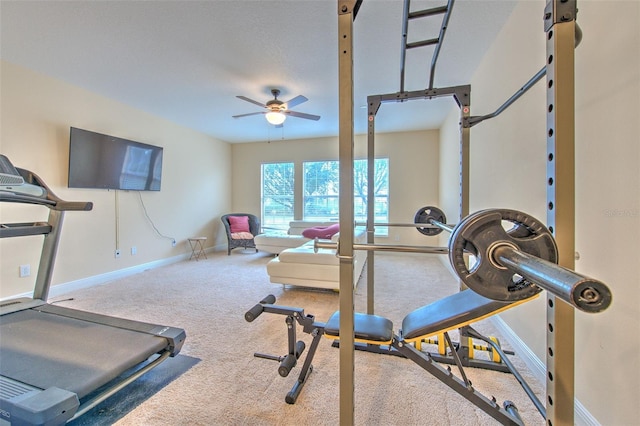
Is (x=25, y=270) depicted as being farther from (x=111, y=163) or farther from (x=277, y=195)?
(x=277, y=195)

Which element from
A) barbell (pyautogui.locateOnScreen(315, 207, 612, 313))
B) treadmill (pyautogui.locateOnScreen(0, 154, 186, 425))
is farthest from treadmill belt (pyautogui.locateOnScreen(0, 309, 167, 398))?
barbell (pyautogui.locateOnScreen(315, 207, 612, 313))

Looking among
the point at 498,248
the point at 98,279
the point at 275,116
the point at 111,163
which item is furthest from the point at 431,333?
the point at 111,163

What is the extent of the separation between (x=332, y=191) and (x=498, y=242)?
18.1 feet

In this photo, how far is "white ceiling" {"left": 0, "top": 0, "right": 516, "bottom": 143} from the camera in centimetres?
203

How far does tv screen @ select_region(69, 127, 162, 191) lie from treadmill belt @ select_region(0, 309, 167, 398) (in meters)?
2.03

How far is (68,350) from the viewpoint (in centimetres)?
157

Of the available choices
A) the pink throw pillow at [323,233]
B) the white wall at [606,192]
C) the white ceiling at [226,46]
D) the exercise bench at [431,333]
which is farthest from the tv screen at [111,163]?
the white wall at [606,192]

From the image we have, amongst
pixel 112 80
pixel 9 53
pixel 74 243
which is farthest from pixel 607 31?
pixel 74 243

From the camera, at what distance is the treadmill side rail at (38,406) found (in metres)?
1.07

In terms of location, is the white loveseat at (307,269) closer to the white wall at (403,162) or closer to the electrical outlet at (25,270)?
the electrical outlet at (25,270)

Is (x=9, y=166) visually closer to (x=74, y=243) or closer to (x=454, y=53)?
(x=74, y=243)

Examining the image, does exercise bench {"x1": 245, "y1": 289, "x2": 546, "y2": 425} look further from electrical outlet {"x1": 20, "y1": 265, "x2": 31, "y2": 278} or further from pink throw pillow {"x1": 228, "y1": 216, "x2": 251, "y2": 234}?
pink throw pillow {"x1": 228, "y1": 216, "x2": 251, "y2": 234}

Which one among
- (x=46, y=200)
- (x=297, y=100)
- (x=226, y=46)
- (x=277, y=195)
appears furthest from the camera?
(x=277, y=195)

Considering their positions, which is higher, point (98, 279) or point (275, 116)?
point (275, 116)
